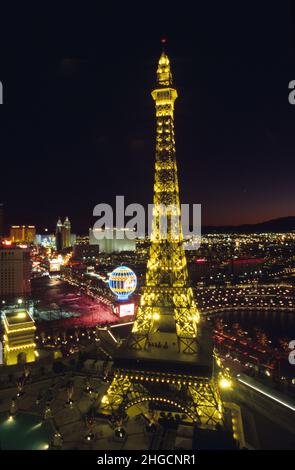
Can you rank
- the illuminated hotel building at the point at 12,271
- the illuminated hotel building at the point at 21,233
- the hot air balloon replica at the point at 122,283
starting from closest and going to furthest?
the hot air balloon replica at the point at 122,283 → the illuminated hotel building at the point at 12,271 → the illuminated hotel building at the point at 21,233

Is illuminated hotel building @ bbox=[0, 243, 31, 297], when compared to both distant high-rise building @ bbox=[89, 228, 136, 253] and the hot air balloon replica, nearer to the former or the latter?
the hot air balloon replica

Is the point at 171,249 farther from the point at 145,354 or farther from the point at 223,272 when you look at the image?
the point at 223,272

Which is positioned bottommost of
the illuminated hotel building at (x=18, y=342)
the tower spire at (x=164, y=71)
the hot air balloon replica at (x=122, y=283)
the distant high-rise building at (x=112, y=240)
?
the illuminated hotel building at (x=18, y=342)

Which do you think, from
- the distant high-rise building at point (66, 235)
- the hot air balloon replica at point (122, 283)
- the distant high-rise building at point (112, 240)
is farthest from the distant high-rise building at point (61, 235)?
the hot air balloon replica at point (122, 283)

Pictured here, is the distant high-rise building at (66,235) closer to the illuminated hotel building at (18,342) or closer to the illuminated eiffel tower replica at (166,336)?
the illuminated hotel building at (18,342)

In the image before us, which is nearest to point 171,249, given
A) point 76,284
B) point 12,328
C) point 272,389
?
point 272,389

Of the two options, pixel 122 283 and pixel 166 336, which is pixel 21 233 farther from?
pixel 166 336

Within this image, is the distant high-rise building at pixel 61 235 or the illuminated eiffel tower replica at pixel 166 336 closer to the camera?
the illuminated eiffel tower replica at pixel 166 336
